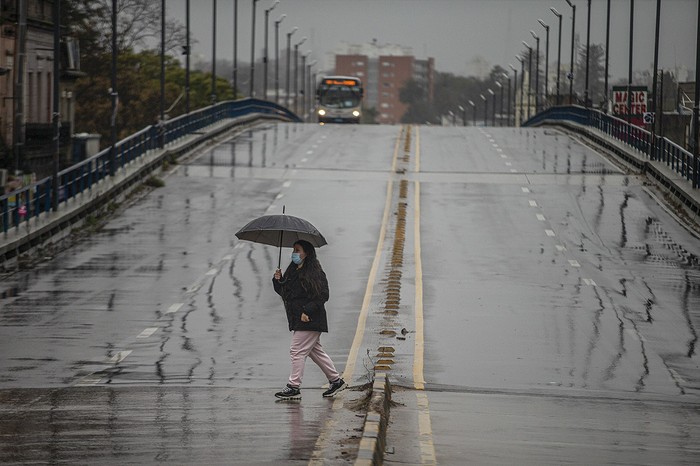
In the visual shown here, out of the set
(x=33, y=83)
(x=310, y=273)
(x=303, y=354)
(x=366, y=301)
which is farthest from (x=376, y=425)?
(x=33, y=83)

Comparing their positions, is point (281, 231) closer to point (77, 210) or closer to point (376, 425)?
point (376, 425)

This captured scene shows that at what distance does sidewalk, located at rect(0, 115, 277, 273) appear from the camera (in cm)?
2809

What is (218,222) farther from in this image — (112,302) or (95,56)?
(95,56)

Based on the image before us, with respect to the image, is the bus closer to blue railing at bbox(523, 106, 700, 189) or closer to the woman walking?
blue railing at bbox(523, 106, 700, 189)

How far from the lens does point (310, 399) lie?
14.7 m

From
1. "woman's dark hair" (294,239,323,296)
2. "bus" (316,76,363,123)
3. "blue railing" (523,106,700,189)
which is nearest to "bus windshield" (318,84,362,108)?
"bus" (316,76,363,123)

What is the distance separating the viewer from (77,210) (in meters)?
32.9

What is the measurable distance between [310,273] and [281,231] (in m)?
0.60

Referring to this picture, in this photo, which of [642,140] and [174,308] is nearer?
[174,308]

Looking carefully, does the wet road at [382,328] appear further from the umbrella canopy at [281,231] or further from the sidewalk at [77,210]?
the umbrella canopy at [281,231]

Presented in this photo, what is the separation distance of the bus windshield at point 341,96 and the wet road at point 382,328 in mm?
47917

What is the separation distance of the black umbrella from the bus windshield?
75.6 metres

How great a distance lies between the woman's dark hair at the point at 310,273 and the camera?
14586 mm

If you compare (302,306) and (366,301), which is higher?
(302,306)
